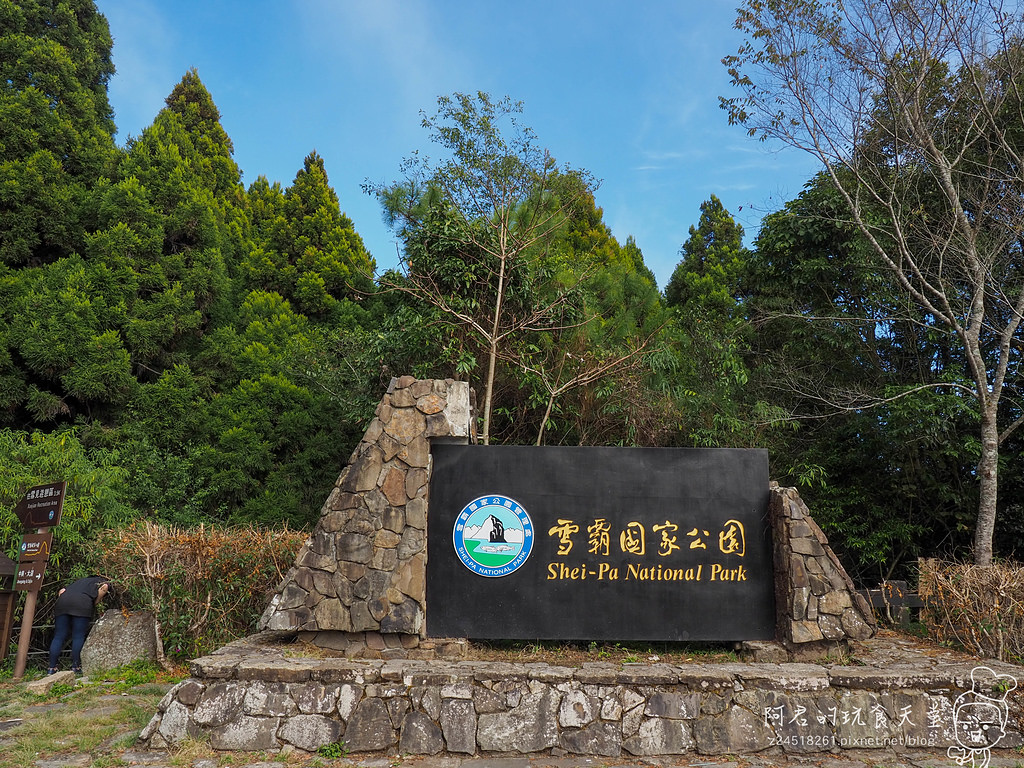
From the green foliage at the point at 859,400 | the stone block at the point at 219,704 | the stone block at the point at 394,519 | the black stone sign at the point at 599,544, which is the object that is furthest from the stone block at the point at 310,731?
the green foliage at the point at 859,400

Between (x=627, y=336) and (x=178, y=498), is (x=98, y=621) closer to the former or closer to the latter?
(x=178, y=498)

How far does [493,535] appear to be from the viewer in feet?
18.7

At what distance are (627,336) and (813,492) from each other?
150 inches

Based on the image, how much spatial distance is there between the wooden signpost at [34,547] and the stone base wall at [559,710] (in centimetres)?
315

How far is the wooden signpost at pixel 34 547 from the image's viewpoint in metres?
6.87

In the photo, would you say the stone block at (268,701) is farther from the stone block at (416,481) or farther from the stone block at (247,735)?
the stone block at (416,481)

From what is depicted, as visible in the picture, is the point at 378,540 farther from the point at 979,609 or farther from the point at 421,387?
the point at 979,609

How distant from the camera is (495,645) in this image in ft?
19.6

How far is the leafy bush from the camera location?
674 centimetres

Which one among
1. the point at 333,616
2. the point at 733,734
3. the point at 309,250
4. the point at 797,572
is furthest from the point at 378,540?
the point at 309,250

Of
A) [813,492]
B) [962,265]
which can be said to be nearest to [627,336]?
[813,492]

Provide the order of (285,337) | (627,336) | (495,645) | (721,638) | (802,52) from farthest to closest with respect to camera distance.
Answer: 1. (285,337)
2. (627,336)
3. (802,52)
4. (495,645)
5. (721,638)

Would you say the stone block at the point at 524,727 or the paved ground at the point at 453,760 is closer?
the paved ground at the point at 453,760

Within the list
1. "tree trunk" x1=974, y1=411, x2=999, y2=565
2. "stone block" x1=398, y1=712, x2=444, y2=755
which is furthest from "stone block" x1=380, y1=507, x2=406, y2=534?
"tree trunk" x1=974, y1=411, x2=999, y2=565
